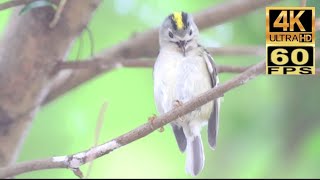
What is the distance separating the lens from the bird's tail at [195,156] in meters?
0.65

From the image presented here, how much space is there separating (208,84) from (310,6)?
0.14 meters

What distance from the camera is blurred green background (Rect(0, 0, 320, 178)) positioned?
80cm

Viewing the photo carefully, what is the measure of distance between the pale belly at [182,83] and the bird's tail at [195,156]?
0.02 meters

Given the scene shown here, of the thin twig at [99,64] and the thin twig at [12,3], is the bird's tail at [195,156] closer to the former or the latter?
the thin twig at [99,64]

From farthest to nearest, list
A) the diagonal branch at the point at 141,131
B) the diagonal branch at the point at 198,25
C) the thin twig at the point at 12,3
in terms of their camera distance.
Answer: the diagonal branch at the point at 198,25 < the thin twig at the point at 12,3 < the diagonal branch at the point at 141,131

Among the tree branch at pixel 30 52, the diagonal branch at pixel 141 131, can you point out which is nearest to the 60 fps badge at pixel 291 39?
the diagonal branch at pixel 141 131

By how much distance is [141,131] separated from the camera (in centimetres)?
50

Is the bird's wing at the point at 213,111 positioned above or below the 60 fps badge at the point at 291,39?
below

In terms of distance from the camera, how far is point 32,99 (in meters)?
0.66

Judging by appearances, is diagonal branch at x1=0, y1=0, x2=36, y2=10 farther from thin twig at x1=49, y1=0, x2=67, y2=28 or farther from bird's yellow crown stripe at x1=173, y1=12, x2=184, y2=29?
bird's yellow crown stripe at x1=173, y1=12, x2=184, y2=29

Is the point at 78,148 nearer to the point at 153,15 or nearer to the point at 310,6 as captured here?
the point at 153,15

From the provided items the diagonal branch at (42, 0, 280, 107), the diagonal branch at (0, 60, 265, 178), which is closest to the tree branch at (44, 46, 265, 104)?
the diagonal branch at (42, 0, 280, 107)

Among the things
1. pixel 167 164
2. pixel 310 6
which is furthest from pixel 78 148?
pixel 310 6

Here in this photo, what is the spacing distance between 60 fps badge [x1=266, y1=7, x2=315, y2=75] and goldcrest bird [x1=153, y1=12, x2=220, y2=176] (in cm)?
10
